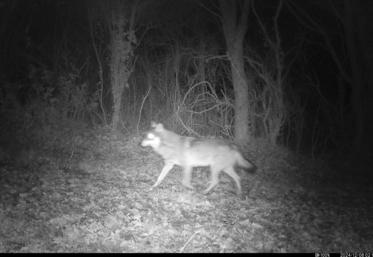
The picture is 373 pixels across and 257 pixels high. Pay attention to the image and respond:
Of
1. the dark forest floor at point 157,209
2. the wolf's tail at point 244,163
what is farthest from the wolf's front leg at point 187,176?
the wolf's tail at point 244,163

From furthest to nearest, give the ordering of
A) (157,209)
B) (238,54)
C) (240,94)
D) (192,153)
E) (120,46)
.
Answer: (120,46) < (240,94) < (238,54) < (192,153) < (157,209)

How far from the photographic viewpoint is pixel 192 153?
902 cm

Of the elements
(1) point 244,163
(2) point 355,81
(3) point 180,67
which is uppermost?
(3) point 180,67

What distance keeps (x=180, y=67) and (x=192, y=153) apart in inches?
390

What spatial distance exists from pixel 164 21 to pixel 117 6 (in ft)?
9.74

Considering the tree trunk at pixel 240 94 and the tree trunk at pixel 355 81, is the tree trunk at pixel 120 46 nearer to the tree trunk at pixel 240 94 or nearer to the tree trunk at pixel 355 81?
the tree trunk at pixel 240 94

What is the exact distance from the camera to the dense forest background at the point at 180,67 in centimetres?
1399

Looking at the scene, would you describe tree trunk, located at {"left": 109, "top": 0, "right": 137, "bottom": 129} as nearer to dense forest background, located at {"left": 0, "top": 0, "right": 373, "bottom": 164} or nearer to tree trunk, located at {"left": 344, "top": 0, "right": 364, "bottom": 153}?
dense forest background, located at {"left": 0, "top": 0, "right": 373, "bottom": 164}

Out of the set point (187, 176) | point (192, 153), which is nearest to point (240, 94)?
point (192, 153)

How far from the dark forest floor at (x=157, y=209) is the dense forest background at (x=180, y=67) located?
3.10m

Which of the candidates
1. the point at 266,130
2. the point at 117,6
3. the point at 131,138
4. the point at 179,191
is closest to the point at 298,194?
the point at 179,191

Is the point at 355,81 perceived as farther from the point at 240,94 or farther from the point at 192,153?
the point at 192,153

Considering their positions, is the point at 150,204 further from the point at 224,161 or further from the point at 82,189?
the point at 224,161

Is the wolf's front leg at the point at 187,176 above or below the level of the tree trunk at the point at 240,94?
below
